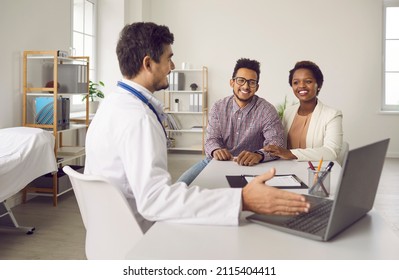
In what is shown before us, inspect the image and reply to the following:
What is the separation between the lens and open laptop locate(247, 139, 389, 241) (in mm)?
1025

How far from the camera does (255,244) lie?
106cm

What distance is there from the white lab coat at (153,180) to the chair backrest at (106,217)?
74mm

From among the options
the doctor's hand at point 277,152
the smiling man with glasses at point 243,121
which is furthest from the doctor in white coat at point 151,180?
the smiling man with glasses at point 243,121

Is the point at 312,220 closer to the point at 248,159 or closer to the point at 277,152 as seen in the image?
the point at 248,159

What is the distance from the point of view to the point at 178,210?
117cm

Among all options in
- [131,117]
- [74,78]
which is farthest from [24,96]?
[131,117]

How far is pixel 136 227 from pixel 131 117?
33 cm

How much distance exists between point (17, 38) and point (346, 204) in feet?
12.0

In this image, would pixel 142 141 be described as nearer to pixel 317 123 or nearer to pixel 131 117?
pixel 131 117

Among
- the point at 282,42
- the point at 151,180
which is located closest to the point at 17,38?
the point at 151,180

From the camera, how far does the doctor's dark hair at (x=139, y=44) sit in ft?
4.76

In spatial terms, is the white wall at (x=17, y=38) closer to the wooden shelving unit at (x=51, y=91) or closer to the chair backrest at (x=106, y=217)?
the wooden shelving unit at (x=51, y=91)

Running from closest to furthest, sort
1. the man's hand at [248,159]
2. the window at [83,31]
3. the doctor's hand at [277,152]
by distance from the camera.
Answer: the man's hand at [248,159], the doctor's hand at [277,152], the window at [83,31]
